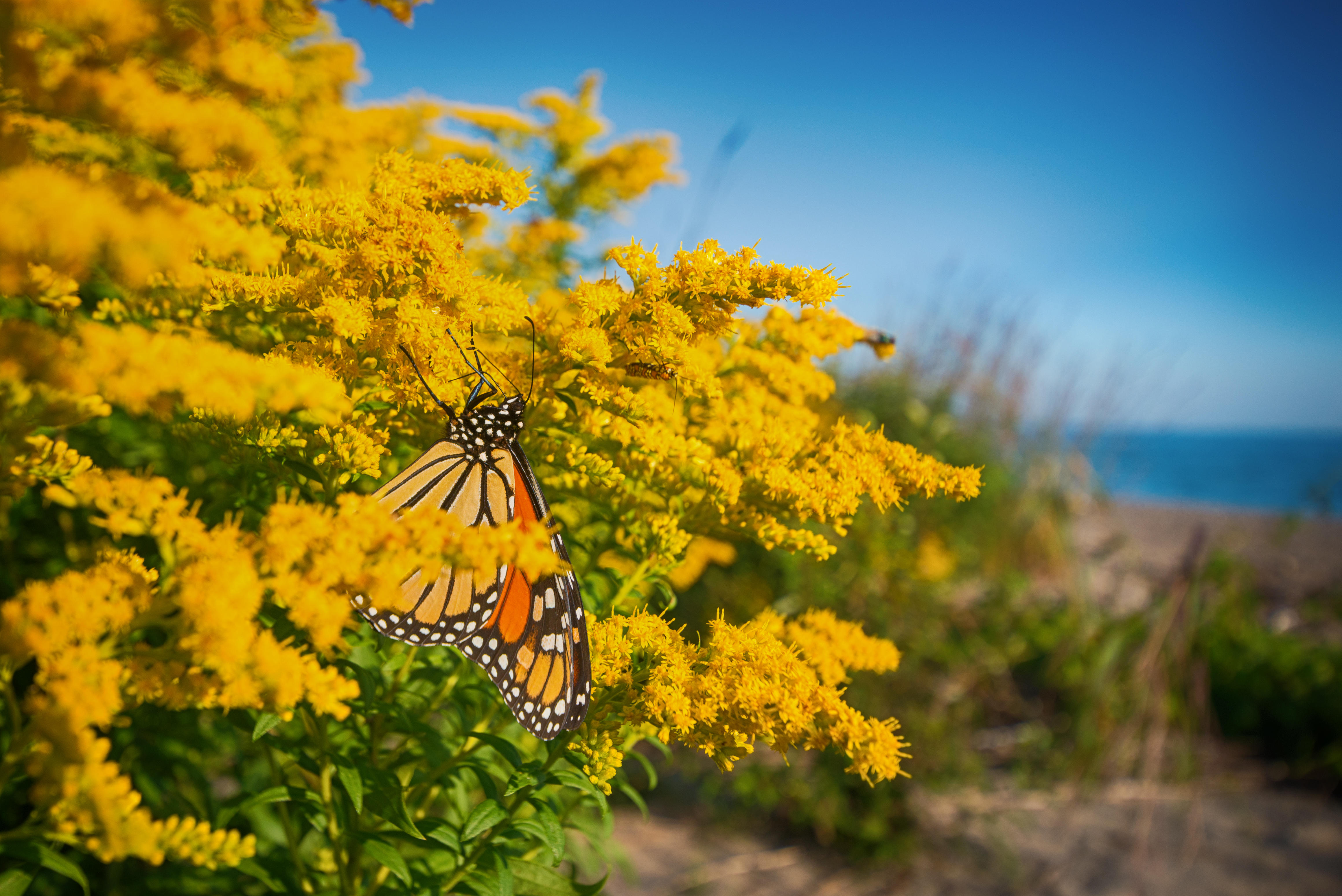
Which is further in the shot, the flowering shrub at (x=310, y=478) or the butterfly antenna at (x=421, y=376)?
the butterfly antenna at (x=421, y=376)

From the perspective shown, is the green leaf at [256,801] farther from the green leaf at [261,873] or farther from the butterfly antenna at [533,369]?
the butterfly antenna at [533,369]

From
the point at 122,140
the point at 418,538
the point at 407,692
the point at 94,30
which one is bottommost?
the point at 407,692

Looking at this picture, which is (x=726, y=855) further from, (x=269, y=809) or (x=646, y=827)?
(x=269, y=809)

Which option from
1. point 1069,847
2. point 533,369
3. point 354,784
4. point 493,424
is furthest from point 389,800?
point 1069,847

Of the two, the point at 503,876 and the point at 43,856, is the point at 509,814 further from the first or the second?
the point at 43,856

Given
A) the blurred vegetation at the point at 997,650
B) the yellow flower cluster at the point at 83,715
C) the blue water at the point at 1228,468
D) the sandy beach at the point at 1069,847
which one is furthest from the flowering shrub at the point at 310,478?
the blue water at the point at 1228,468

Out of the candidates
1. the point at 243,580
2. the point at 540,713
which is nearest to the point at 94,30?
the point at 243,580

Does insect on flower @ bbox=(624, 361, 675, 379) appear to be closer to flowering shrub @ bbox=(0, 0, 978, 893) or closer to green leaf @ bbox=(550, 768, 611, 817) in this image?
flowering shrub @ bbox=(0, 0, 978, 893)
